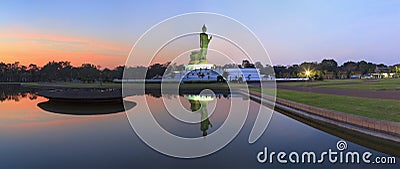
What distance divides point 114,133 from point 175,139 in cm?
261

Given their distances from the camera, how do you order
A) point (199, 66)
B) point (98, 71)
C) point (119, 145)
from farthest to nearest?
point (98, 71)
point (199, 66)
point (119, 145)

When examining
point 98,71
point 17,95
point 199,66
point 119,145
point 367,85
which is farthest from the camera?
point 98,71

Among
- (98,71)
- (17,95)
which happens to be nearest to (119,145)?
(17,95)

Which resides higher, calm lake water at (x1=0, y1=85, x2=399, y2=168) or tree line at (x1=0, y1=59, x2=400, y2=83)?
tree line at (x1=0, y1=59, x2=400, y2=83)

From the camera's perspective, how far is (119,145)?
8.86 metres

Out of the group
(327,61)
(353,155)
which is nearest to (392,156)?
(353,155)

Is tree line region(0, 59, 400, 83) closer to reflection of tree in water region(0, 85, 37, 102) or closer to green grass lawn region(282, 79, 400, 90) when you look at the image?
reflection of tree in water region(0, 85, 37, 102)

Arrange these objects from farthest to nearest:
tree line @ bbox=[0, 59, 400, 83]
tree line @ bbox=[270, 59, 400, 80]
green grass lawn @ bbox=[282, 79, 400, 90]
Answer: tree line @ bbox=[270, 59, 400, 80] → tree line @ bbox=[0, 59, 400, 83] → green grass lawn @ bbox=[282, 79, 400, 90]

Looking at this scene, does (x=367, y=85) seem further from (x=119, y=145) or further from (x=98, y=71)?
(x=98, y=71)

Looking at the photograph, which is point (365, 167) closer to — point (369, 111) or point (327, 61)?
point (369, 111)

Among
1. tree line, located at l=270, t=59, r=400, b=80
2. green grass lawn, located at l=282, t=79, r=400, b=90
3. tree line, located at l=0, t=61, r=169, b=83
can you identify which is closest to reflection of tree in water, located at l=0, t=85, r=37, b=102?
tree line, located at l=0, t=61, r=169, b=83

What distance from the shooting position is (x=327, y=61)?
265ft

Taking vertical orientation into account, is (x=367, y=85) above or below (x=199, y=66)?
below

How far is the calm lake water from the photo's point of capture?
7047mm
